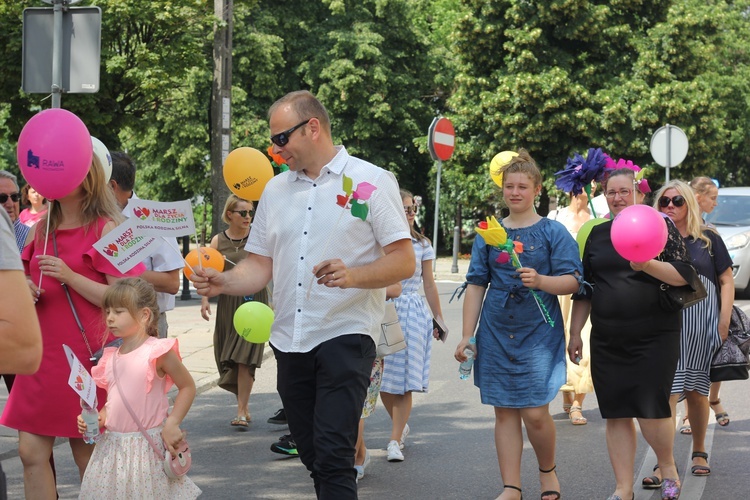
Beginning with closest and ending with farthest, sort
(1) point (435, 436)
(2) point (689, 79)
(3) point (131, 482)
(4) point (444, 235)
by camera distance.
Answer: (3) point (131, 482), (1) point (435, 436), (2) point (689, 79), (4) point (444, 235)

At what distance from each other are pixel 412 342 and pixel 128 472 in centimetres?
320

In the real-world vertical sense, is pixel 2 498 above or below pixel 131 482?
above

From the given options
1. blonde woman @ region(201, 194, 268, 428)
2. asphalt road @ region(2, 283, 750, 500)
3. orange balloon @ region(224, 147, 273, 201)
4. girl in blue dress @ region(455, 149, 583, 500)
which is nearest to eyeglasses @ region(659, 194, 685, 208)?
girl in blue dress @ region(455, 149, 583, 500)

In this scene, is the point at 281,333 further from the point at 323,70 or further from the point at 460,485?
the point at 323,70

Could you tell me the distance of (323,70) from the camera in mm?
35469

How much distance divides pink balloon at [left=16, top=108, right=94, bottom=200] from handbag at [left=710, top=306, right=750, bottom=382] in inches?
168

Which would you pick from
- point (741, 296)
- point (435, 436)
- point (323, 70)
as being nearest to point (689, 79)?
point (323, 70)

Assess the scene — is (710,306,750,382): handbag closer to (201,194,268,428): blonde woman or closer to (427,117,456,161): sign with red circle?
(201,194,268,428): blonde woman

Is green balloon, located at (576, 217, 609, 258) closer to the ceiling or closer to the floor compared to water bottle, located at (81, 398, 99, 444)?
closer to the ceiling

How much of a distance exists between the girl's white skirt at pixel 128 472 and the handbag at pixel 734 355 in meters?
3.78

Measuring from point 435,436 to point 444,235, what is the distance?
36422mm

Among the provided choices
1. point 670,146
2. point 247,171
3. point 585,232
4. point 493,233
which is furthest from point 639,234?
point 670,146

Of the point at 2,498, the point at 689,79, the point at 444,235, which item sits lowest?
the point at 444,235

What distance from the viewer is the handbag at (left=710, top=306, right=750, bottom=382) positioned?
6617 millimetres
